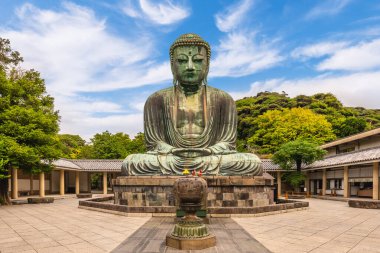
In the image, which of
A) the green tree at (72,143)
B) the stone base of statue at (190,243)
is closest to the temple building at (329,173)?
the green tree at (72,143)

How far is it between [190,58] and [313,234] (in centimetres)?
792

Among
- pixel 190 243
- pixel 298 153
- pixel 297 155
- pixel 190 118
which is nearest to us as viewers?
pixel 190 243

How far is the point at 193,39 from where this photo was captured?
12.8m

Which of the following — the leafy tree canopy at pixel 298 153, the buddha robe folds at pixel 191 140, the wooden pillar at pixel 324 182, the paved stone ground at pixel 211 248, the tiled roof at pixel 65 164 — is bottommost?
the wooden pillar at pixel 324 182

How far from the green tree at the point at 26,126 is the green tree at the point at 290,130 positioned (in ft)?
81.1

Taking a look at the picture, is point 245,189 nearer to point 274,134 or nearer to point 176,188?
point 176,188

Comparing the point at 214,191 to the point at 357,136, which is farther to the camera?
the point at 357,136

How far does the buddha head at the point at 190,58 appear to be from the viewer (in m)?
12.8

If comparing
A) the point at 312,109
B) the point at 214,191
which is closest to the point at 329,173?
the point at 312,109

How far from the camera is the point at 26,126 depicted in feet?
49.8

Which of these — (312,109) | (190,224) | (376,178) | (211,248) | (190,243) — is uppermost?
(312,109)

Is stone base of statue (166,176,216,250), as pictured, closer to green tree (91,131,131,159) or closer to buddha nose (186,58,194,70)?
buddha nose (186,58,194,70)

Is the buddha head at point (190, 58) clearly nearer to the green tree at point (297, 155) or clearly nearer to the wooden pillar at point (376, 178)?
the wooden pillar at point (376, 178)

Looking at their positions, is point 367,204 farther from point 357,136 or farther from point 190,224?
point 357,136
